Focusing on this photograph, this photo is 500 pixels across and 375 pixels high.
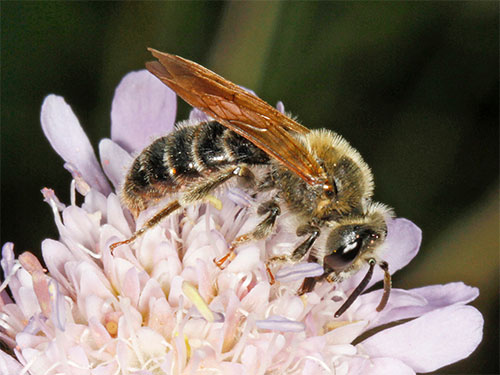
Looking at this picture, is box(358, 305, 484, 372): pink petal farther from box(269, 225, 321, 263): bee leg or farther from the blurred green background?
the blurred green background

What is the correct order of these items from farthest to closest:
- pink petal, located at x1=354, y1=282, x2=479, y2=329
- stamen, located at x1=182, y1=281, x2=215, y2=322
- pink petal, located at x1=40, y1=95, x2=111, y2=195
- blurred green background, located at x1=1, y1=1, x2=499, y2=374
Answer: blurred green background, located at x1=1, y1=1, x2=499, y2=374 < pink petal, located at x1=40, y1=95, x2=111, y2=195 < pink petal, located at x1=354, y1=282, x2=479, y2=329 < stamen, located at x1=182, y1=281, x2=215, y2=322

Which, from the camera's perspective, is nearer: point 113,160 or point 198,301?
point 198,301

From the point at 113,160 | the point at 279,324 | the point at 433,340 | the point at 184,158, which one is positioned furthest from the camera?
the point at 113,160

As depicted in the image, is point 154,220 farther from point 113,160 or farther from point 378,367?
point 378,367

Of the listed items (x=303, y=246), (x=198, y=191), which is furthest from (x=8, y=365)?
(x=303, y=246)

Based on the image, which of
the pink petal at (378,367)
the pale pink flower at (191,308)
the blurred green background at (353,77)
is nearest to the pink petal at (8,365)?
the pale pink flower at (191,308)

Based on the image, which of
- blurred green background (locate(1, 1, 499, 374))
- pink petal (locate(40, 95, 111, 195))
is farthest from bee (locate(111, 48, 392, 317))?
blurred green background (locate(1, 1, 499, 374))
